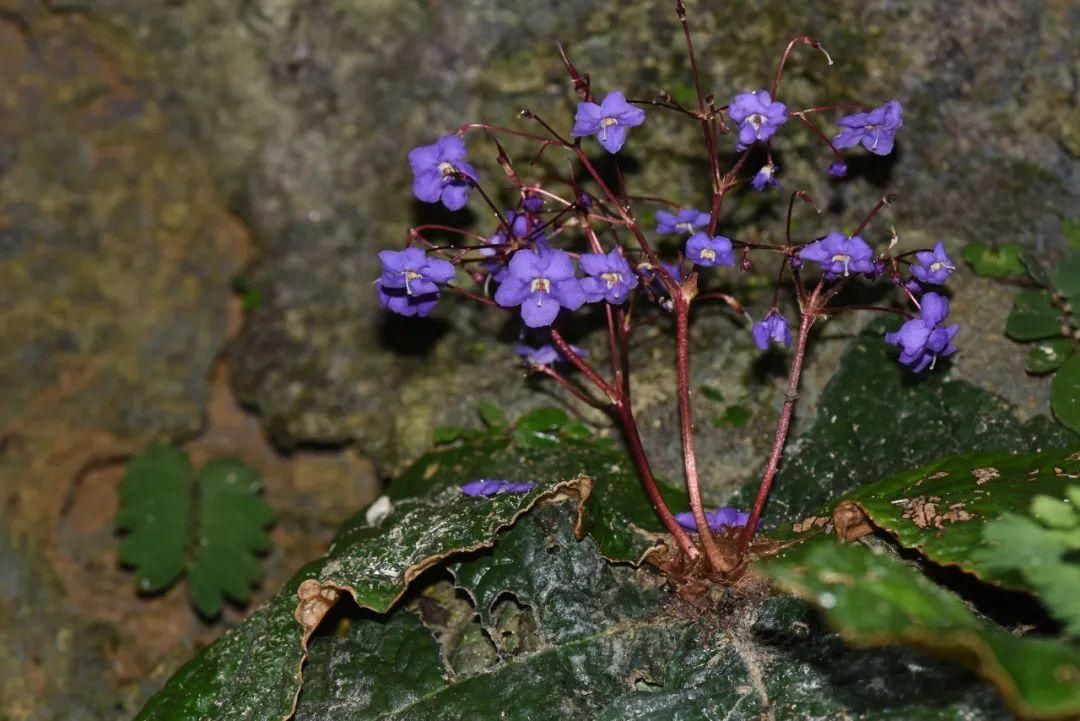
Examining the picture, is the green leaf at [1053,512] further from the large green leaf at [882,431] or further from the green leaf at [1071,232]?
the green leaf at [1071,232]

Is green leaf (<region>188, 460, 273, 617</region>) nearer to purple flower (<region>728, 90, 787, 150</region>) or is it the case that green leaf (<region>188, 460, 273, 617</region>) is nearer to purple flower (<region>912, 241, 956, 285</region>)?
purple flower (<region>728, 90, 787, 150</region>)

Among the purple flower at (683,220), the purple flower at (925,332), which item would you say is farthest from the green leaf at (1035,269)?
the purple flower at (683,220)

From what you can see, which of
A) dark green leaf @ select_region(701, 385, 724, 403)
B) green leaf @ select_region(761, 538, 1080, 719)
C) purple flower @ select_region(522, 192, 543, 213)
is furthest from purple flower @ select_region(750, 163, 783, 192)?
green leaf @ select_region(761, 538, 1080, 719)

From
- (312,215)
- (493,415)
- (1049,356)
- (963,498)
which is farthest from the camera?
(312,215)

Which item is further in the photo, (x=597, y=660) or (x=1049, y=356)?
(x=1049, y=356)

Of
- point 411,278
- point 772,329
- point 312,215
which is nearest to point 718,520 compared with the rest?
point 772,329

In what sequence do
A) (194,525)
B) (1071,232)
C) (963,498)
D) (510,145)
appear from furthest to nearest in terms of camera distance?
(194,525)
(510,145)
(1071,232)
(963,498)

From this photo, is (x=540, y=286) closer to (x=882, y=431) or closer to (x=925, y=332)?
(x=925, y=332)
